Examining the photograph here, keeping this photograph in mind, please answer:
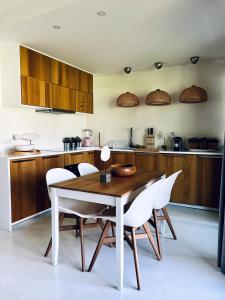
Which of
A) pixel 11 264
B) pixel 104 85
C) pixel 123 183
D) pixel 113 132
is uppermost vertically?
pixel 104 85

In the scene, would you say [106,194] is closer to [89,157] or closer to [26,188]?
[26,188]

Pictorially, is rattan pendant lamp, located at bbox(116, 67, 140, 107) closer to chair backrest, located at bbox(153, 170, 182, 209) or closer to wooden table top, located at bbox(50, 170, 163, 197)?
wooden table top, located at bbox(50, 170, 163, 197)

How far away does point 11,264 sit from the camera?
227cm

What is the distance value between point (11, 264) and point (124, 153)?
258 centimetres

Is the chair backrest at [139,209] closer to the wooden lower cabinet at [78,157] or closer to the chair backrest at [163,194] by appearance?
the chair backrest at [163,194]

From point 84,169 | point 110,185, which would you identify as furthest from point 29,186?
point 110,185

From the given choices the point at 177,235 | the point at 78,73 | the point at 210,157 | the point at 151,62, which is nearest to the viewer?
the point at 177,235

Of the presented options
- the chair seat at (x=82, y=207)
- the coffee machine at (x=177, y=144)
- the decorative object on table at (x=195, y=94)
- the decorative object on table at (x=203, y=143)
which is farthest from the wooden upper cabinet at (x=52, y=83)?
the decorative object on table at (x=203, y=143)

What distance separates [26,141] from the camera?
3836 millimetres

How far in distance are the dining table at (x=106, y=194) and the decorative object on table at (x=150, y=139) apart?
203cm

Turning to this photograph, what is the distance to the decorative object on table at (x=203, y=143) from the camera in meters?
3.94

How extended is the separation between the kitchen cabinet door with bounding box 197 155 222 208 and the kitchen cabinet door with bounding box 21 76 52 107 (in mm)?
2631

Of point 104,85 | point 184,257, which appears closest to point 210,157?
point 184,257

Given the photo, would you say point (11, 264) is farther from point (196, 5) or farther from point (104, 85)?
point (104, 85)
